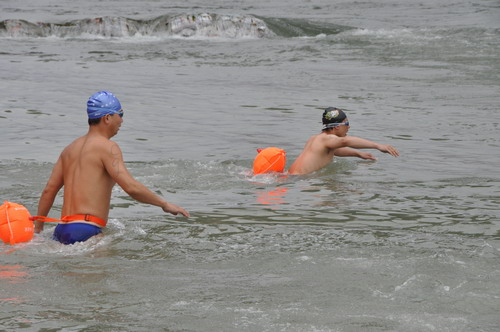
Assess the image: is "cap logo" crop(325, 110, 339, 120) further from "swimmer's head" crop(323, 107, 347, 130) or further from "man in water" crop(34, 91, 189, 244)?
"man in water" crop(34, 91, 189, 244)

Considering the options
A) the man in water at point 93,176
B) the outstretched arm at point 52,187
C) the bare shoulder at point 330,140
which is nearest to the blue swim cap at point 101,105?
the man in water at point 93,176

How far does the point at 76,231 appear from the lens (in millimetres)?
8648

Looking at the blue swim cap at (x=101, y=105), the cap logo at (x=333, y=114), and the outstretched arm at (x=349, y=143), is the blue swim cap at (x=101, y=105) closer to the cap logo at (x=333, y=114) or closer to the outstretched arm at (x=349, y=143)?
the outstretched arm at (x=349, y=143)

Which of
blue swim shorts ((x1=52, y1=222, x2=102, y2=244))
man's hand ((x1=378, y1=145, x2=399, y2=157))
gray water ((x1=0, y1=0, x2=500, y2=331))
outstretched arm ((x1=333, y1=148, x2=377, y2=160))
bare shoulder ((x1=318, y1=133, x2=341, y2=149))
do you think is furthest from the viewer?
outstretched arm ((x1=333, y1=148, x2=377, y2=160))

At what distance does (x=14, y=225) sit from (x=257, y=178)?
15.5 feet

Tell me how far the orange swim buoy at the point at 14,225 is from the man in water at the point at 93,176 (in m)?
0.31

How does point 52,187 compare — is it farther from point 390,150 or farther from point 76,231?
point 390,150

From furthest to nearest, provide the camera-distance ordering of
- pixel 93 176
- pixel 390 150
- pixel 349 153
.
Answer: pixel 349 153 < pixel 390 150 < pixel 93 176

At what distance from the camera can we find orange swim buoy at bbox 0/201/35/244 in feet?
28.8

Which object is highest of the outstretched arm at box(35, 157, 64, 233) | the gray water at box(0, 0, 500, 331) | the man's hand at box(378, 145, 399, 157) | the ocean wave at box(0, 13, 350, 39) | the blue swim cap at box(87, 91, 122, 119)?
the blue swim cap at box(87, 91, 122, 119)

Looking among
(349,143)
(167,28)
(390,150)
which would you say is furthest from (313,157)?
(167,28)

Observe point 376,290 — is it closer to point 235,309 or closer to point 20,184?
point 235,309

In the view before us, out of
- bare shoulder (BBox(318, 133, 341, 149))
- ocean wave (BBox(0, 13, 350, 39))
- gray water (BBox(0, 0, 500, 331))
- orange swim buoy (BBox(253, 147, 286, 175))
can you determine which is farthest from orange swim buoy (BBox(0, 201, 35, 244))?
ocean wave (BBox(0, 13, 350, 39))

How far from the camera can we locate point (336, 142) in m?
13.5
